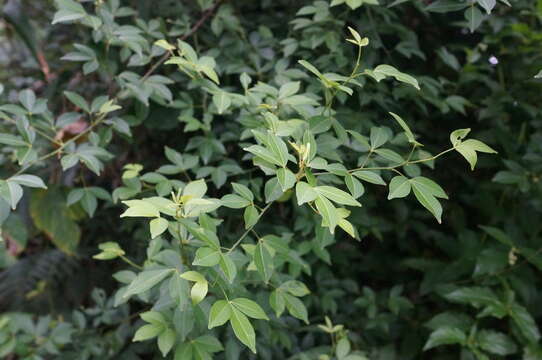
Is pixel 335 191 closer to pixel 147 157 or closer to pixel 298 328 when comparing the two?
pixel 298 328

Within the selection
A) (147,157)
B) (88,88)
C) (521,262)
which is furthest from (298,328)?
(88,88)

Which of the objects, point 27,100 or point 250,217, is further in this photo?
point 27,100

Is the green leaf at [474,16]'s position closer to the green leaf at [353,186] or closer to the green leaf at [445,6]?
the green leaf at [445,6]

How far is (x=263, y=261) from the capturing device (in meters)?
0.88

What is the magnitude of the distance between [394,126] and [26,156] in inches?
39.3

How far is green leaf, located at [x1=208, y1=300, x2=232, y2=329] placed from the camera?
Result: 2.53ft

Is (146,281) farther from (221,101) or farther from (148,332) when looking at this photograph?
(221,101)

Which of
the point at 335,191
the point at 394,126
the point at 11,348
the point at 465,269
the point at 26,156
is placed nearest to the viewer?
the point at 335,191

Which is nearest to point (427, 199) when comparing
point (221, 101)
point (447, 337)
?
point (221, 101)

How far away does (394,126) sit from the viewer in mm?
1496

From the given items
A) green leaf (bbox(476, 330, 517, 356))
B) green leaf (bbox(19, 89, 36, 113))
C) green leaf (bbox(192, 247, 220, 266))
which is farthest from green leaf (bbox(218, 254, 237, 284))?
green leaf (bbox(476, 330, 517, 356))

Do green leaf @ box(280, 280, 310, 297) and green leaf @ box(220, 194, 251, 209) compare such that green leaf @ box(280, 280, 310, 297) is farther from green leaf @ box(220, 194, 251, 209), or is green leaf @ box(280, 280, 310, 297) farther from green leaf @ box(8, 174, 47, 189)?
green leaf @ box(8, 174, 47, 189)

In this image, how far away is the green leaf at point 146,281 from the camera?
842 millimetres

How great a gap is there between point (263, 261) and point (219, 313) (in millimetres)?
132
